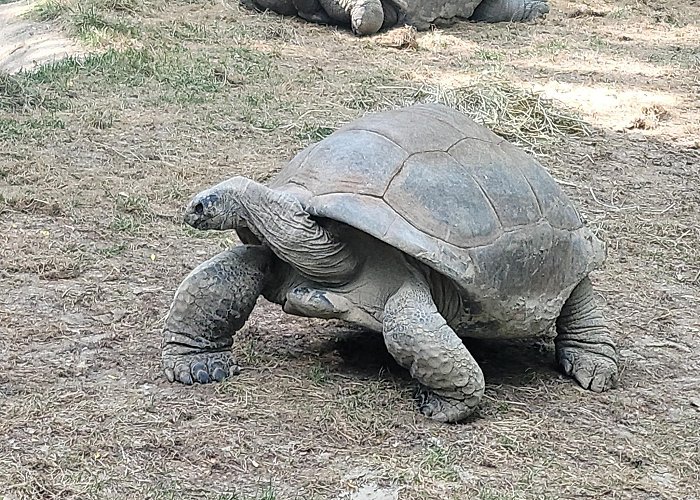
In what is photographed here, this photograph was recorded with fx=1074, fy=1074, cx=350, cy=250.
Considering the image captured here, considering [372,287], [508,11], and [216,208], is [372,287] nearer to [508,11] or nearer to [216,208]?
[216,208]

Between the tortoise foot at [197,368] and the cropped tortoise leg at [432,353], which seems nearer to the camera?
the cropped tortoise leg at [432,353]

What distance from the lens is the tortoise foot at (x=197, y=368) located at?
155 inches

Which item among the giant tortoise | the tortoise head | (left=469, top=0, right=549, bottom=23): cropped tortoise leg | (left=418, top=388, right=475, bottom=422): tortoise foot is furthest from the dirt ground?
(left=469, top=0, right=549, bottom=23): cropped tortoise leg

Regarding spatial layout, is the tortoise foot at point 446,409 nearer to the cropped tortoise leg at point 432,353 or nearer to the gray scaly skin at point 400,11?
the cropped tortoise leg at point 432,353

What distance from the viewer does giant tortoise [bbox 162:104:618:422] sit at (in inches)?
144

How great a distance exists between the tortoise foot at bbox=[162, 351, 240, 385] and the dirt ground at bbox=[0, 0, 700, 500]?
0.05 metres

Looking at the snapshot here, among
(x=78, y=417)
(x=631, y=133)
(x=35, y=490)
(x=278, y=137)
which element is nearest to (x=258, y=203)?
(x=78, y=417)

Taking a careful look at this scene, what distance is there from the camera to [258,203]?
3717 mm

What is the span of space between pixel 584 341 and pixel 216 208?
5.12 feet

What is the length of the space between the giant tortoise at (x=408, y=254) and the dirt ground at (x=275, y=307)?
0.62ft

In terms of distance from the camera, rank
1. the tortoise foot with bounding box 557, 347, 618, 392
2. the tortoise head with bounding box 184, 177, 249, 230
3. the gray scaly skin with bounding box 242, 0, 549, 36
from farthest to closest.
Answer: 1. the gray scaly skin with bounding box 242, 0, 549, 36
2. the tortoise foot with bounding box 557, 347, 618, 392
3. the tortoise head with bounding box 184, 177, 249, 230

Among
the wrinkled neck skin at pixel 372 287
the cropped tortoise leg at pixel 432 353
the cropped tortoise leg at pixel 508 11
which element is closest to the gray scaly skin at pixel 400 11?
the cropped tortoise leg at pixel 508 11

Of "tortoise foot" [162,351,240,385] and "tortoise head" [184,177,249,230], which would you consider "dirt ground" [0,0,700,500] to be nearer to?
"tortoise foot" [162,351,240,385]

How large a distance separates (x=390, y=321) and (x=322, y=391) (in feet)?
1.30
